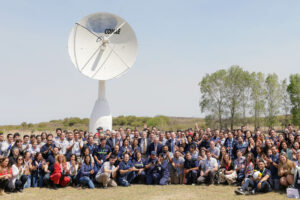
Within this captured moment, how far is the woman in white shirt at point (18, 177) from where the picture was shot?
9.24m

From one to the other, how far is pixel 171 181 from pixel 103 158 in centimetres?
278

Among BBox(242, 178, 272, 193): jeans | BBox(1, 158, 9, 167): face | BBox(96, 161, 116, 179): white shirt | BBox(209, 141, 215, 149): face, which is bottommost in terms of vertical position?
BBox(242, 178, 272, 193): jeans

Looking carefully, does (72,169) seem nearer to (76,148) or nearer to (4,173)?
(76,148)

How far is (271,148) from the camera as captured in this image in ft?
31.6

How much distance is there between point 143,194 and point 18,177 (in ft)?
13.9

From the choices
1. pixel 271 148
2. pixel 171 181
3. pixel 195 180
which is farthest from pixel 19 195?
pixel 271 148

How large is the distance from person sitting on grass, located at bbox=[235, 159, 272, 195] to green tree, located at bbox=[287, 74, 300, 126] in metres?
29.8

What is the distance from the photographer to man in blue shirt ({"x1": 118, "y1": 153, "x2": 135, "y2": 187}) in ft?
34.0

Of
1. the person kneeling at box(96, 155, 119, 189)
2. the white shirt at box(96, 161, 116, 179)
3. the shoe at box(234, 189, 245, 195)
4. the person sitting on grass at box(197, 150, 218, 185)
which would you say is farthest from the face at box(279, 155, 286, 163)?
the white shirt at box(96, 161, 116, 179)

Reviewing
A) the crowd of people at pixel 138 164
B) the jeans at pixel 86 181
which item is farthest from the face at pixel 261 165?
the jeans at pixel 86 181

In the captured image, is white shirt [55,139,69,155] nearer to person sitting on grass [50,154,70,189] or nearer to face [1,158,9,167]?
person sitting on grass [50,154,70,189]

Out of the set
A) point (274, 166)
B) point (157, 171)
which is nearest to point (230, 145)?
point (274, 166)

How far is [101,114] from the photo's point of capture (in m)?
17.5

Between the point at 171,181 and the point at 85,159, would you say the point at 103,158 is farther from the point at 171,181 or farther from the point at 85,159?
the point at 171,181
